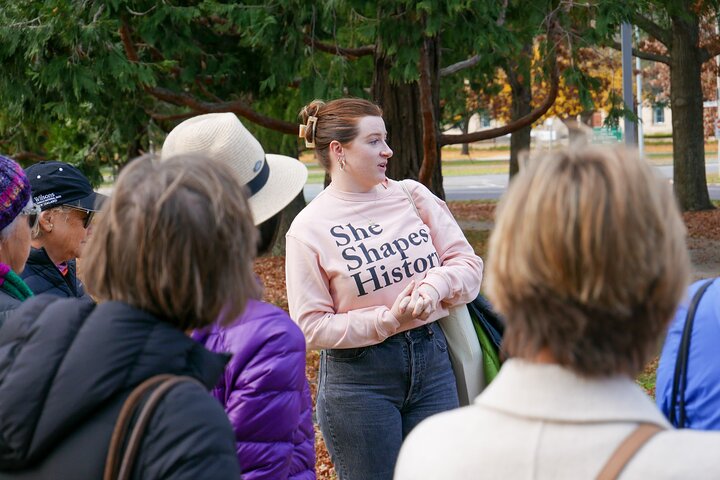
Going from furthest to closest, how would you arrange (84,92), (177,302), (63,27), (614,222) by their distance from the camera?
1. (84,92)
2. (63,27)
3. (177,302)
4. (614,222)

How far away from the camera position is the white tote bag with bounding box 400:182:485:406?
3.81 metres

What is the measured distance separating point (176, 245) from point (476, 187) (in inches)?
1262

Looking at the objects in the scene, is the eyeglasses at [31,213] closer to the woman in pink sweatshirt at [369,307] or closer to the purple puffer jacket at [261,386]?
the purple puffer jacket at [261,386]

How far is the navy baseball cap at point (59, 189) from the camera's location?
12.5 feet

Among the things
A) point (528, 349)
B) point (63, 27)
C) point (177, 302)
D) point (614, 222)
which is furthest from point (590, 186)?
point (63, 27)

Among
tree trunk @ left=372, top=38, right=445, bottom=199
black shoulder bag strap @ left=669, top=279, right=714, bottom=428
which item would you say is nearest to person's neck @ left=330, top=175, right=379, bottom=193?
black shoulder bag strap @ left=669, top=279, right=714, bottom=428

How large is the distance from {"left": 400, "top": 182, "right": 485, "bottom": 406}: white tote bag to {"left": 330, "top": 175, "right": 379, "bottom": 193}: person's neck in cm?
59

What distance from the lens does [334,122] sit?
391 centimetres

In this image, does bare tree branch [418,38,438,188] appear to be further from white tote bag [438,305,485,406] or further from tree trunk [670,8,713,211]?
tree trunk [670,8,713,211]

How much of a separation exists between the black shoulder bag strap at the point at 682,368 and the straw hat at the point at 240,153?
1.10m

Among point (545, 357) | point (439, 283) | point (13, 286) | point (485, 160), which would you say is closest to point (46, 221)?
point (13, 286)

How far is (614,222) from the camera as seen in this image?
1.45m

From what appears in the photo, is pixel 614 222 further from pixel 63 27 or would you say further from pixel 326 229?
pixel 63 27

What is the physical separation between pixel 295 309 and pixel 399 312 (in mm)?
408
